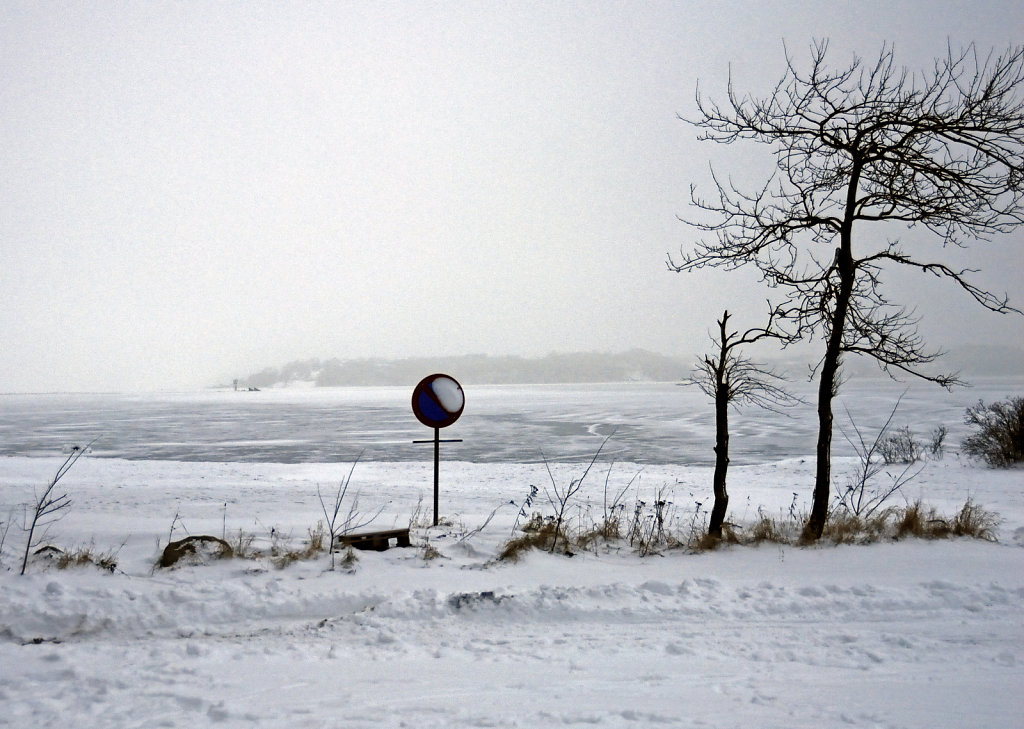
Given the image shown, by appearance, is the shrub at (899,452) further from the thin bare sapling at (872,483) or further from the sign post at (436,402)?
the sign post at (436,402)

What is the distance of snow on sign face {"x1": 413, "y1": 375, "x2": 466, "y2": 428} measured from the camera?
870 centimetres

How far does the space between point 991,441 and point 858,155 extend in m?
16.0

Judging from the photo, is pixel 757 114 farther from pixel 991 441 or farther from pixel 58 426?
pixel 58 426

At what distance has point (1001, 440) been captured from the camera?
18500mm

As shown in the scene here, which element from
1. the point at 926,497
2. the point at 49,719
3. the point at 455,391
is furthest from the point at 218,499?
the point at 926,497

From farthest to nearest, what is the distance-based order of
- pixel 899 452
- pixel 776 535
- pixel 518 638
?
1. pixel 899 452
2. pixel 776 535
3. pixel 518 638

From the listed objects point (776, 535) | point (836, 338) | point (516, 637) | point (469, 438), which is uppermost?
point (836, 338)

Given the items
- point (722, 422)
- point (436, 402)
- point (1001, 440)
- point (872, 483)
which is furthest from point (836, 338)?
point (1001, 440)

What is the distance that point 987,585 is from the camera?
5395 millimetres

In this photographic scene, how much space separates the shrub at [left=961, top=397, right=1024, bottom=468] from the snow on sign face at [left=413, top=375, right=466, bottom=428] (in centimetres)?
1748

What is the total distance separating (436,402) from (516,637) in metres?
4.52

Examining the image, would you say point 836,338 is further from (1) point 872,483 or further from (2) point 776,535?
(1) point 872,483

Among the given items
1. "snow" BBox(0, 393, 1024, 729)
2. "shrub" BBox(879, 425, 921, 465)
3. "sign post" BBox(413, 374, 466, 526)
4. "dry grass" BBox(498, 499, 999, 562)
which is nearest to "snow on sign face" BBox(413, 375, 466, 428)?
"sign post" BBox(413, 374, 466, 526)

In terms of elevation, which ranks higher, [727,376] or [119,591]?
[727,376]
